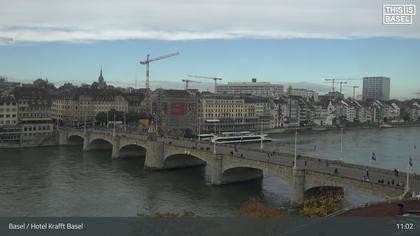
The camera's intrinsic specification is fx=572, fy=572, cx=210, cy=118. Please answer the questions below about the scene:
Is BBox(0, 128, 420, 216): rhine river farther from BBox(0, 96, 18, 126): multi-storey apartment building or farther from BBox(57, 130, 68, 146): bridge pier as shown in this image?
BBox(0, 96, 18, 126): multi-storey apartment building

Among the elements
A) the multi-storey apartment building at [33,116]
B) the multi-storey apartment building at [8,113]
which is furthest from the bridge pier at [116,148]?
the multi-storey apartment building at [8,113]

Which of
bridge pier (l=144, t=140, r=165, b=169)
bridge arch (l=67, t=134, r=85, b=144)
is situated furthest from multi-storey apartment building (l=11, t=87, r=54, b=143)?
bridge pier (l=144, t=140, r=165, b=169)

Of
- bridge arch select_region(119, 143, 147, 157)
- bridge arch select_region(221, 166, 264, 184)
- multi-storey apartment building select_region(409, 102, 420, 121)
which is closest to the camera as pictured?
bridge arch select_region(221, 166, 264, 184)

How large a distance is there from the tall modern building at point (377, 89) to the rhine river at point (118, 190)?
110 metres

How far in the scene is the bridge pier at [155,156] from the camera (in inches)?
1254

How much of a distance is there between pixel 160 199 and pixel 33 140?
25631mm

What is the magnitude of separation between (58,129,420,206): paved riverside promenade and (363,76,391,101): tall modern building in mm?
112802

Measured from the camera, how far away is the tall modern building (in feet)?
465

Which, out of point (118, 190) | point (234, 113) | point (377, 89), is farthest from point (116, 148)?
point (377, 89)

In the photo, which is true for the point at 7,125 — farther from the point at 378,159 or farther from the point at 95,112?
the point at 378,159

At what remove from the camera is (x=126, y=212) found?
20.2m

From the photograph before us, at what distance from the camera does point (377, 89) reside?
14462 cm
